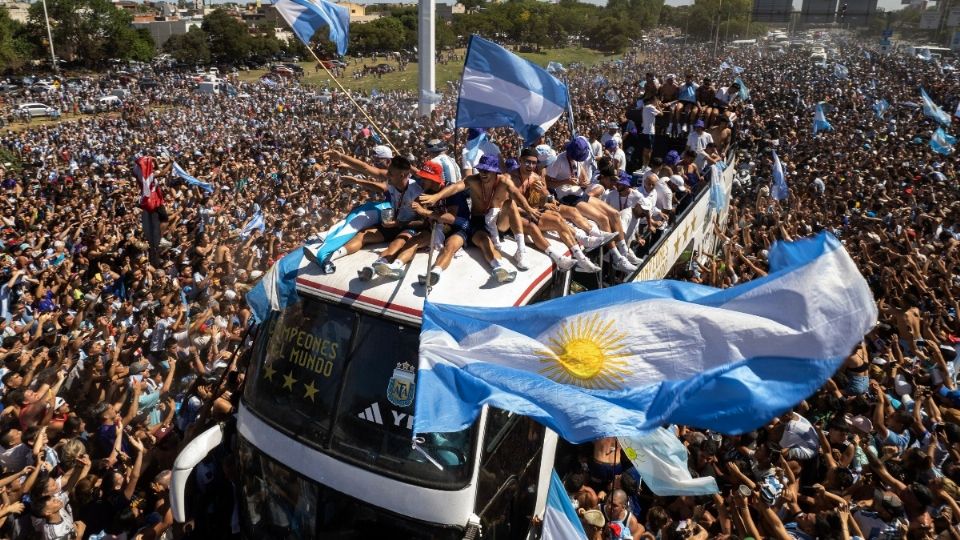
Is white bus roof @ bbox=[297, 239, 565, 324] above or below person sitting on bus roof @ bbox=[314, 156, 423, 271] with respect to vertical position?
below

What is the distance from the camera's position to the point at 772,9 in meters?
111

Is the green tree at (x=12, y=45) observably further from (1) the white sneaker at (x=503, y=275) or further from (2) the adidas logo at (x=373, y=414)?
(2) the adidas logo at (x=373, y=414)

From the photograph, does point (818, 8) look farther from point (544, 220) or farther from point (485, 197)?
point (485, 197)

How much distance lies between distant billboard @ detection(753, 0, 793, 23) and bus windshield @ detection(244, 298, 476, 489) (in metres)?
122

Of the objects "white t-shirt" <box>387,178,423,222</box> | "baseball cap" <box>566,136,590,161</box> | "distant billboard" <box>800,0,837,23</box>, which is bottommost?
"white t-shirt" <box>387,178,423,222</box>

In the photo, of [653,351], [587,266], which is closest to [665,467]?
[653,351]

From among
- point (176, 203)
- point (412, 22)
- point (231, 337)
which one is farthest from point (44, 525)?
point (412, 22)

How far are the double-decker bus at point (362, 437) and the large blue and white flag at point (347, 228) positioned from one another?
137 mm

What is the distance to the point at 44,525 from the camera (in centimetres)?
496

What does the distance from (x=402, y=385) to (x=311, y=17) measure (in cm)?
623

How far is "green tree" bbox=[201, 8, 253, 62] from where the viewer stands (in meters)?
71.2

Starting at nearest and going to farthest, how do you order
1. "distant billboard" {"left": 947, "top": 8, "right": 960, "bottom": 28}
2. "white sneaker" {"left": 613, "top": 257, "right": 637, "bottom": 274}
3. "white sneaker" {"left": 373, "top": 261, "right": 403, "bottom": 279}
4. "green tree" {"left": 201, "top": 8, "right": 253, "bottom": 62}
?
"white sneaker" {"left": 373, "top": 261, "right": 403, "bottom": 279} → "white sneaker" {"left": 613, "top": 257, "right": 637, "bottom": 274} → "green tree" {"left": 201, "top": 8, "right": 253, "bottom": 62} → "distant billboard" {"left": 947, "top": 8, "right": 960, "bottom": 28}

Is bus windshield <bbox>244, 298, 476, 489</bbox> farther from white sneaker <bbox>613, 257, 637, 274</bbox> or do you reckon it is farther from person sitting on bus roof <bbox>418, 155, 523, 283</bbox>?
white sneaker <bbox>613, 257, 637, 274</bbox>

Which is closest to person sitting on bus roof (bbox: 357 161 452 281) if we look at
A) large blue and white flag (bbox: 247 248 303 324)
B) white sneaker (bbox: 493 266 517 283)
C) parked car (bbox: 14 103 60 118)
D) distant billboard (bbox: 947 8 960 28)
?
large blue and white flag (bbox: 247 248 303 324)
